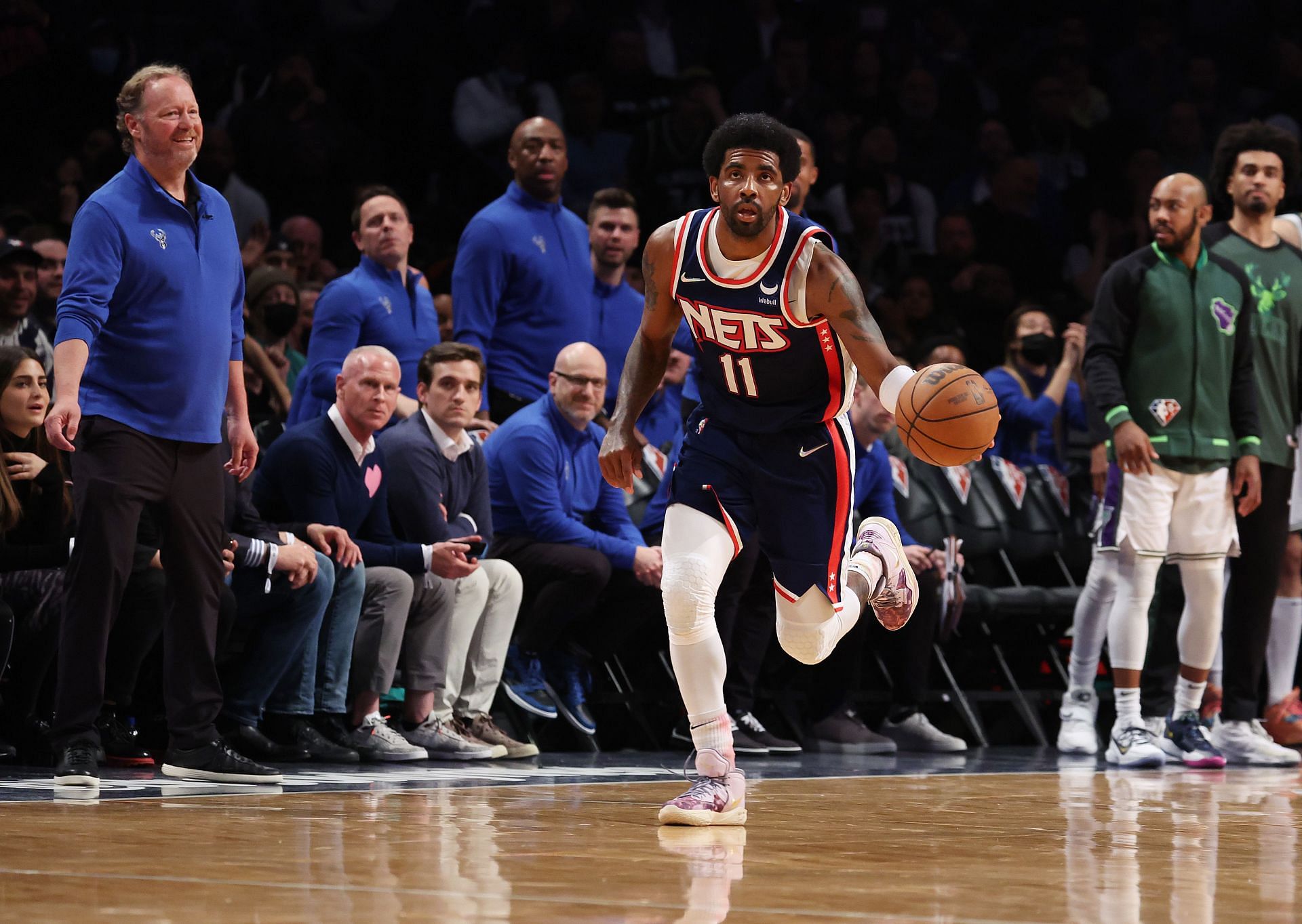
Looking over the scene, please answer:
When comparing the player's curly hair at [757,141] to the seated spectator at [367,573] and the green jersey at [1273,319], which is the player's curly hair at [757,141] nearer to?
the seated spectator at [367,573]

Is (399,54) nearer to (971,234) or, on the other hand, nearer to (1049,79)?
(971,234)

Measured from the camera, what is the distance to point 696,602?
14.4ft

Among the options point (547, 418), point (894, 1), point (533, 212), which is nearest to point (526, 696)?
point (547, 418)

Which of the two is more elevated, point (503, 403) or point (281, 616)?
point (503, 403)

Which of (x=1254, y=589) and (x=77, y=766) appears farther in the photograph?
(x=1254, y=589)

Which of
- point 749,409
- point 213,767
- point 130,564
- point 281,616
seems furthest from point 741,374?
point 281,616

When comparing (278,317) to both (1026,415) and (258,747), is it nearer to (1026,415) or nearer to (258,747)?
(258,747)

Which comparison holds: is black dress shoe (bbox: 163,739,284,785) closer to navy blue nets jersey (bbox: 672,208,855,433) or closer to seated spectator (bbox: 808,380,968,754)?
navy blue nets jersey (bbox: 672,208,855,433)

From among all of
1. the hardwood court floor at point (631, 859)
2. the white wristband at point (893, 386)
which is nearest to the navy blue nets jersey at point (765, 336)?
the white wristband at point (893, 386)

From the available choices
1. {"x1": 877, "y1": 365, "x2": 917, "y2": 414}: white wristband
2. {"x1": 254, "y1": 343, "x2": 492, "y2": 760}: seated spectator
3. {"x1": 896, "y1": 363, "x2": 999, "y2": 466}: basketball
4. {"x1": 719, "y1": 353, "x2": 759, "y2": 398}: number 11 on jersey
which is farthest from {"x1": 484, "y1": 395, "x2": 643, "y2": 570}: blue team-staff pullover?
{"x1": 896, "y1": 363, "x2": 999, "y2": 466}: basketball

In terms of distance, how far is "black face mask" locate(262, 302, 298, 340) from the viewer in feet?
25.3

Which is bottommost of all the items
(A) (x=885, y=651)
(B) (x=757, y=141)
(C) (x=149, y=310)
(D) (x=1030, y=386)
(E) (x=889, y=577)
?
(A) (x=885, y=651)

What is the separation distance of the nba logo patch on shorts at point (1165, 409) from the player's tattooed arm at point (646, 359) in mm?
2899

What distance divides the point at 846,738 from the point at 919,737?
347 millimetres
